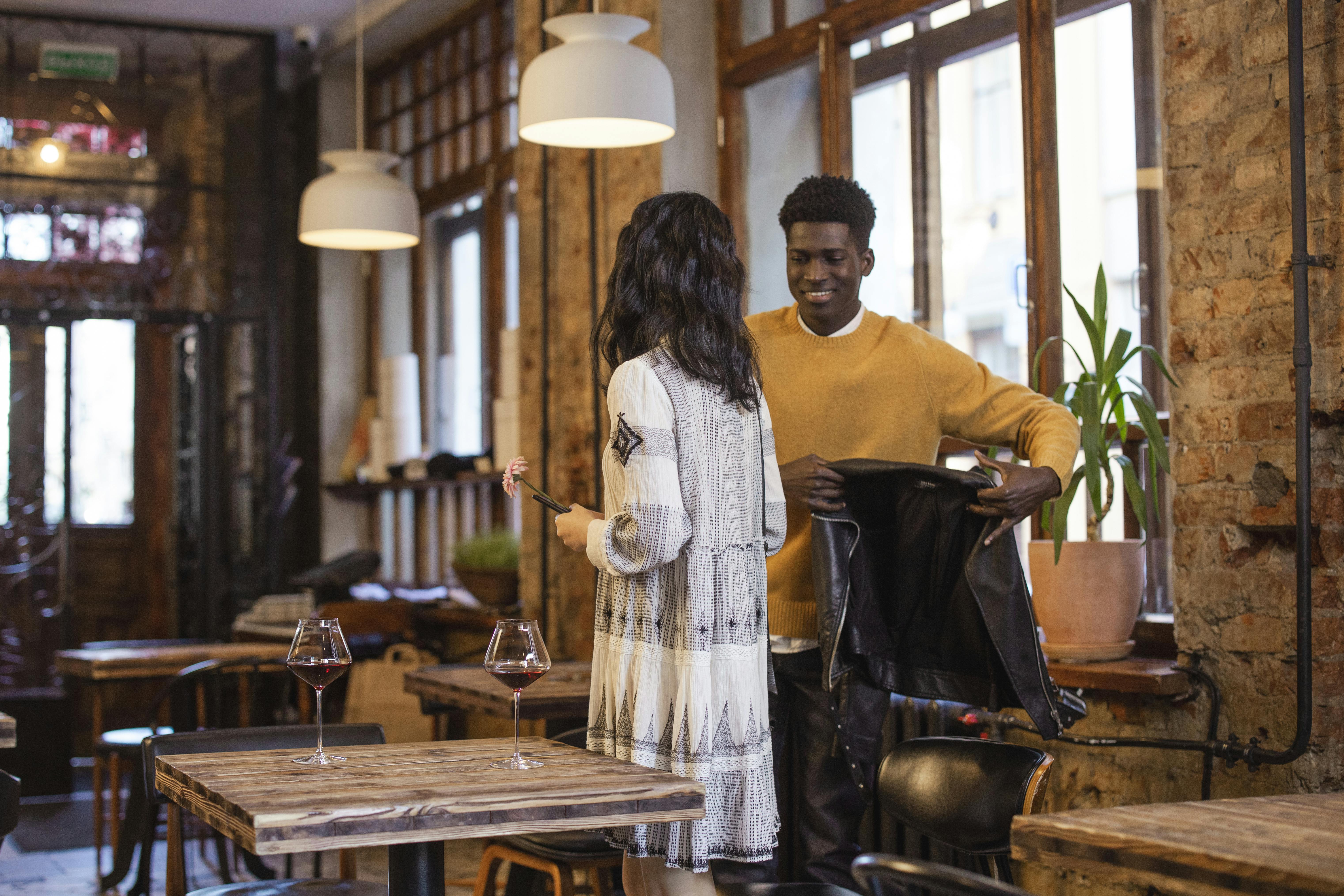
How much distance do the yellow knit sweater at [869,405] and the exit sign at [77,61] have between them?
618 cm

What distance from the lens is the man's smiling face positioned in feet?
8.62

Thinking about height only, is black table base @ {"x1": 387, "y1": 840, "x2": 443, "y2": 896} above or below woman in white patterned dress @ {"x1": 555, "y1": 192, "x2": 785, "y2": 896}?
below

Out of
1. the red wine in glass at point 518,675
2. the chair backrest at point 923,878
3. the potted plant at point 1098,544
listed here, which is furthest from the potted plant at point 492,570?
the chair backrest at point 923,878

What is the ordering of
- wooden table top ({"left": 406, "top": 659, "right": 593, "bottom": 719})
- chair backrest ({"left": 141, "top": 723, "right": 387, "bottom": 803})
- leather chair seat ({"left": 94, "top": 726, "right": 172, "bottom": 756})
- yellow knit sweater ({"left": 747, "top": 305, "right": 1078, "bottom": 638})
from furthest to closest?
leather chair seat ({"left": 94, "top": 726, "right": 172, "bottom": 756}), wooden table top ({"left": 406, "top": 659, "right": 593, "bottom": 719}), yellow knit sweater ({"left": 747, "top": 305, "right": 1078, "bottom": 638}), chair backrest ({"left": 141, "top": 723, "right": 387, "bottom": 803})

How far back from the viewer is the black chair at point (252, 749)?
8.11ft

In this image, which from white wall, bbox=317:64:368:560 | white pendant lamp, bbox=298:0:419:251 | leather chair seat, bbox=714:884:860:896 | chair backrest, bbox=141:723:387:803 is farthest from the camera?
white wall, bbox=317:64:368:560

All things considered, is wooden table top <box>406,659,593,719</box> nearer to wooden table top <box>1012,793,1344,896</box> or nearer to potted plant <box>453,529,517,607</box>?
wooden table top <box>1012,793,1344,896</box>

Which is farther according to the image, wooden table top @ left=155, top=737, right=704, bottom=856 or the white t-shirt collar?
the white t-shirt collar

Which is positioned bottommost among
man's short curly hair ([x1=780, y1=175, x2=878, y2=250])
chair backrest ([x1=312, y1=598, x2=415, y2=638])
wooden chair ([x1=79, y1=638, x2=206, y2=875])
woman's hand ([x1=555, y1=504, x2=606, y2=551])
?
wooden chair ([x1=79, y1=638, x2=206, y2=875])

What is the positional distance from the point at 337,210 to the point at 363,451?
299 cm

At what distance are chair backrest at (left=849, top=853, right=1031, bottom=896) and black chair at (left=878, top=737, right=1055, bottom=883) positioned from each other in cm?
53

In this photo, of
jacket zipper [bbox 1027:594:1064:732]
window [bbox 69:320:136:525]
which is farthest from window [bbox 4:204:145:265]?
jacket zipper [bbox 1027:594:1064:732]

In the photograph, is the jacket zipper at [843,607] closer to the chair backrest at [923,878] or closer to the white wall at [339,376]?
the chair backrest at [923,878]

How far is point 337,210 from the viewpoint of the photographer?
4.64 metres
